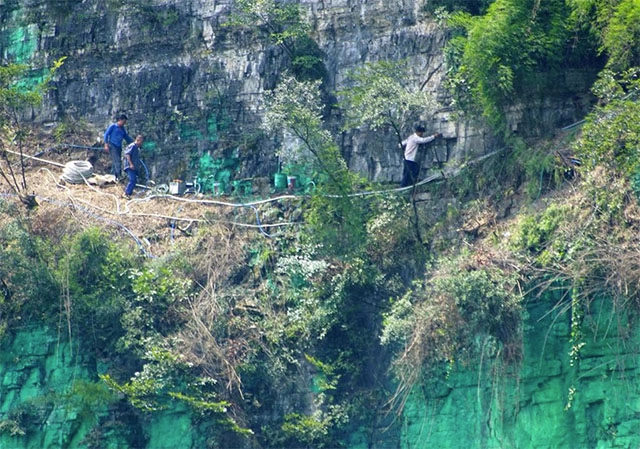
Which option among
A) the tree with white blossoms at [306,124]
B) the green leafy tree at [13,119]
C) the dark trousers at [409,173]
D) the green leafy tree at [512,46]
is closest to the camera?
the green leafy tree at [512,46]

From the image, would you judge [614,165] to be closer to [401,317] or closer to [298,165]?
[401,317]

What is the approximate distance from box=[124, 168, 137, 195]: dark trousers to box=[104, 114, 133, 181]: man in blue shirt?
37cm

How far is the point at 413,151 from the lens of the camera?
16.7 m

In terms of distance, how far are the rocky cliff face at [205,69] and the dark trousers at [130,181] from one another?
0.42 meters

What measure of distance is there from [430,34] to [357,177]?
2.13m

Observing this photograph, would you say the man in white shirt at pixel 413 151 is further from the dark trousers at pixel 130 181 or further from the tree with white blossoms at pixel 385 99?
the dark trousers at pixel 130 181

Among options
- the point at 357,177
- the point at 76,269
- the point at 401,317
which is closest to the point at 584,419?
the point at 401,317

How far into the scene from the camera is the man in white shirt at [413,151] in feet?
54.6

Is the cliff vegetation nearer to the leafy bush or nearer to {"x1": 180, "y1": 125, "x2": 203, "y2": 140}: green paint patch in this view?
the leafy bush

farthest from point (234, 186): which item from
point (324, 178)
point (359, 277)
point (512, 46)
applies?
point (512, 46)

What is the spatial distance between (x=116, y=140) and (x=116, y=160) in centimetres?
30

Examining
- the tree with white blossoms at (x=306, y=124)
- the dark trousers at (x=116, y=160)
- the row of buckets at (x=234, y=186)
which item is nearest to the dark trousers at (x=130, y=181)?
the dark trousers at (x=116, y=160)

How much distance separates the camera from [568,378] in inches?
559

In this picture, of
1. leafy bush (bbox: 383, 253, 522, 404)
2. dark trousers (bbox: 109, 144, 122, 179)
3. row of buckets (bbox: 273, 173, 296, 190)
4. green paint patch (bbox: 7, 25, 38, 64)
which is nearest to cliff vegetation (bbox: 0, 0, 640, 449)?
leafy bush (bbox: 383, 253, 522, 404)
